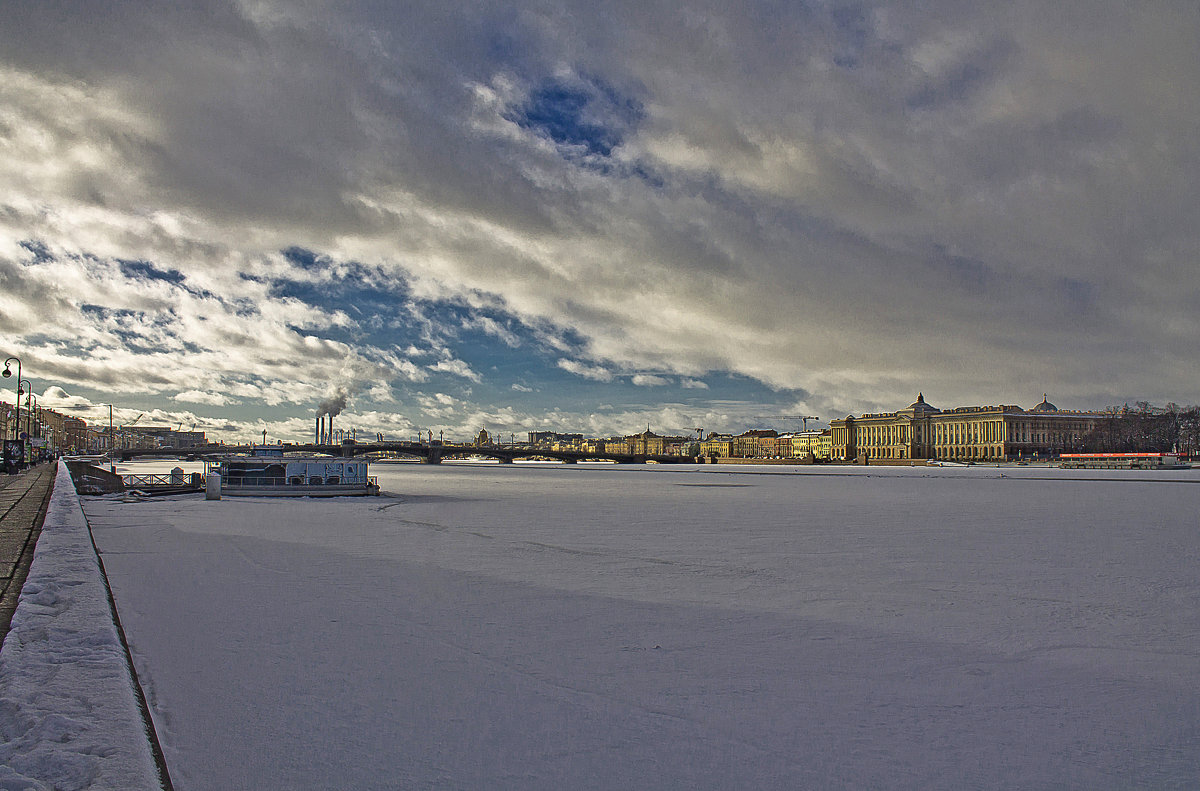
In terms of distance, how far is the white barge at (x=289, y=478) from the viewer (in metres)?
42.5

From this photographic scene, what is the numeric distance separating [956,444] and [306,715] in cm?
20494

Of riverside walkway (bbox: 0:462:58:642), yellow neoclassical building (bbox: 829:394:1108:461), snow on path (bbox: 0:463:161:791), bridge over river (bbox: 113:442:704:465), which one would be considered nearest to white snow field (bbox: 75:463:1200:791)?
snow on path (bbox: 0:463:161:791)

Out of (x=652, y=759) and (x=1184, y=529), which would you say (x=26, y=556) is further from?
(x=1184, y=529)

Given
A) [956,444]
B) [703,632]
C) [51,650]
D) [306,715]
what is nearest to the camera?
[306,715]

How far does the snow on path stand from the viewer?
4.82 m

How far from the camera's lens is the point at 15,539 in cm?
1511

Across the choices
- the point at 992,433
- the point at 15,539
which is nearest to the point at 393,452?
the point at 992,433

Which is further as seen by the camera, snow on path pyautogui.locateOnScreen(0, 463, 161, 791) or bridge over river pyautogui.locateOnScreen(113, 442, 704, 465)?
bridge over river pyautogui.locateOnScreen(113, 442, 704, 465)

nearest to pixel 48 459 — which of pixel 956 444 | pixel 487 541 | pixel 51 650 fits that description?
pixel 487 541

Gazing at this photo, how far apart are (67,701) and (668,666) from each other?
16.6 feet

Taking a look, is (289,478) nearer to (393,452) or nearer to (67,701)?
(67,701)

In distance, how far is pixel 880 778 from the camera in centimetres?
523

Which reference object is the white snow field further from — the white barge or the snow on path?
the white barge

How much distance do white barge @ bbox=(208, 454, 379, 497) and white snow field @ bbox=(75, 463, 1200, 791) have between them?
25988 millimetres
